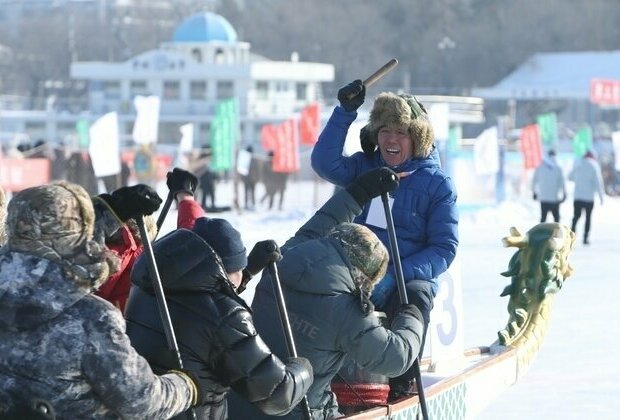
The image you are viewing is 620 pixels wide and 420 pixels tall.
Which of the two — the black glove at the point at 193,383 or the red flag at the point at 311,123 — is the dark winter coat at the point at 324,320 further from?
the red flag at the point at 311,123

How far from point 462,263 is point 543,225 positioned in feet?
24.1

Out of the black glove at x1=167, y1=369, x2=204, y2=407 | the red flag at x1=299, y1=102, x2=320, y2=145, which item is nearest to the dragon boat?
the black glove at x1=167, y1=369, x2=204, y2=407

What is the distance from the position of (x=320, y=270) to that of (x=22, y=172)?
19.5 meters

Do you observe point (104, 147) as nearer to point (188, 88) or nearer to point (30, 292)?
point (30, 292)

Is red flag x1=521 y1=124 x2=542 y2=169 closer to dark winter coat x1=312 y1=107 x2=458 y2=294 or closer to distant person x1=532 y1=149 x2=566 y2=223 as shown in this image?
distant person x1=532 y1=149 x2=566 y2=223

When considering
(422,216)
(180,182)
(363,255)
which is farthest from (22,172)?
(363,255)

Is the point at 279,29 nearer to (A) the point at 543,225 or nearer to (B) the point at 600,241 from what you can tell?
(B) the point at 600,241

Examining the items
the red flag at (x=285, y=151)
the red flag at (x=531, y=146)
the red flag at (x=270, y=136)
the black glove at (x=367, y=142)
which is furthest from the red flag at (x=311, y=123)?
the black glove at (x=367, y=142)

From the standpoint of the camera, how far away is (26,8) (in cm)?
11775

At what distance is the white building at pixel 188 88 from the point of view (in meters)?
64.2

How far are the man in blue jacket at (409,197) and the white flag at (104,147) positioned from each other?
12188 millimetres

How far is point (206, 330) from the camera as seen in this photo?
406 centimetres

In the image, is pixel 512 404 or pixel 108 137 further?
pixel 108 137

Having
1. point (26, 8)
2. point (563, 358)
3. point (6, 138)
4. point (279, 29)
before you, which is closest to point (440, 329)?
point (563, 358)
